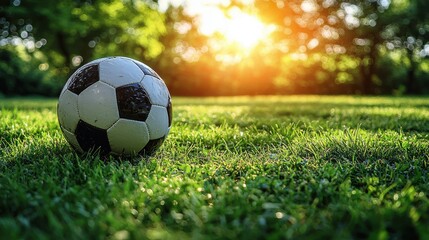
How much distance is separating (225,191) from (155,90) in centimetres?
130

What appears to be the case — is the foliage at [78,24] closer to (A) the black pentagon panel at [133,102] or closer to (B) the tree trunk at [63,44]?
(B) the tree trunk at [63,44]

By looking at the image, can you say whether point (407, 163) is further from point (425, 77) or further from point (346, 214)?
point (425, 77)

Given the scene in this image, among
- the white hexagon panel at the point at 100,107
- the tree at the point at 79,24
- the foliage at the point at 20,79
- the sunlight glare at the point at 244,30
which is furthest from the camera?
the sunlight glare at the point at 244,30

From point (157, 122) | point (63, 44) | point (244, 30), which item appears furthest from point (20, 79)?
point (157, 122)

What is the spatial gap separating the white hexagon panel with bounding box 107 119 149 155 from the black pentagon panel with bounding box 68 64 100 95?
427mm

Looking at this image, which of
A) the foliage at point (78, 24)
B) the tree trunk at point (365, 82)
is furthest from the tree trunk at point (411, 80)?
the foliage at point (78, 24)

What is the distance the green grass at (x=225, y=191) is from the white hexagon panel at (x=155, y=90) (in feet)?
1.63

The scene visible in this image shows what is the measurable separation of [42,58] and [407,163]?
3320 cm

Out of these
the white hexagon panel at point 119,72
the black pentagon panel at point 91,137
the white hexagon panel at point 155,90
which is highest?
the white hexagon panel at point 119,72

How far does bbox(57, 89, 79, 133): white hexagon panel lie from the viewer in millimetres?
3258

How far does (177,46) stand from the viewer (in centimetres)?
3991

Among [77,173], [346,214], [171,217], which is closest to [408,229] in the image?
[346,214]

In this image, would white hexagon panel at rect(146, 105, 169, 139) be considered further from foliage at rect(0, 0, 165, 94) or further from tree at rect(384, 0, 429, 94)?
tree at rect(384, 0, 429, 94)

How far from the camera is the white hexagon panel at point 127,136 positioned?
3.20m
